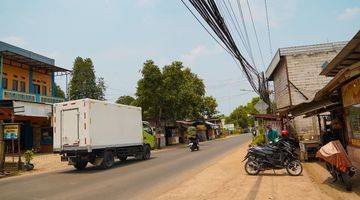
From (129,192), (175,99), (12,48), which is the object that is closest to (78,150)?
(129,192)

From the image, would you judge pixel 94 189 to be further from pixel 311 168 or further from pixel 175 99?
pixel 175 99

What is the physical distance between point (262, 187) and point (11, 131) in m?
13.2

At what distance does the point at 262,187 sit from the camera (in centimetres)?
1073

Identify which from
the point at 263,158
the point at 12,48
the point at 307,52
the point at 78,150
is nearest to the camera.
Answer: the point at 263,158

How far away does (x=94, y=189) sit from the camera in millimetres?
11562

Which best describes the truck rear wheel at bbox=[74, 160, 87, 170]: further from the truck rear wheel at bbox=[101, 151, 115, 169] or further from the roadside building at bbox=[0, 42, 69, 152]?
the roadside building at bbox=[0, 42, 69, 152]

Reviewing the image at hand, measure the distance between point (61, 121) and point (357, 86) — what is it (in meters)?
13.2

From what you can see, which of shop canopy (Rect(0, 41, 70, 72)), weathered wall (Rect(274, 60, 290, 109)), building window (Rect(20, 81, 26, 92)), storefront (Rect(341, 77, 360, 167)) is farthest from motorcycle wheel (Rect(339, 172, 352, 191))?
building window (Rect(20, 81, 26, 92))

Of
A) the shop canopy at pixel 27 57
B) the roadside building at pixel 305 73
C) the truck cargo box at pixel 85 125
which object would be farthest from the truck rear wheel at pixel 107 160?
the shop canopy at pixel 27 57

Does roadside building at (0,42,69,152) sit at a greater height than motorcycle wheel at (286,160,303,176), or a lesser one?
greater

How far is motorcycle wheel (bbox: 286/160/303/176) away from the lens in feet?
42.7

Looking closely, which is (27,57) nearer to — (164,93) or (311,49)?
(164,93)

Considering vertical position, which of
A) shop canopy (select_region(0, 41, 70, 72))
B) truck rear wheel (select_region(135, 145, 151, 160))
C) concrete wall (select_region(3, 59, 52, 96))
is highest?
→ shop canopy (select_region(0, 41, 70, 72))

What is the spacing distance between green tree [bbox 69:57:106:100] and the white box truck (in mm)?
34924
